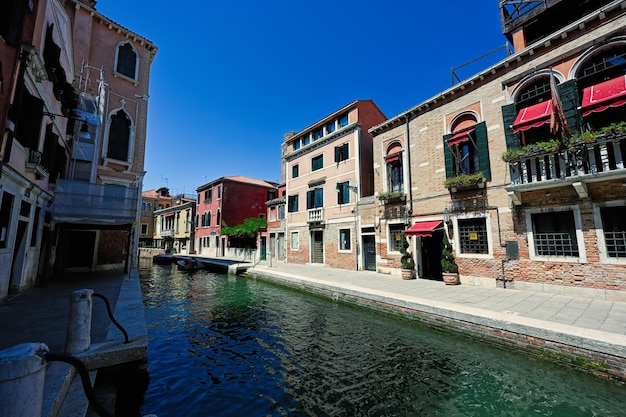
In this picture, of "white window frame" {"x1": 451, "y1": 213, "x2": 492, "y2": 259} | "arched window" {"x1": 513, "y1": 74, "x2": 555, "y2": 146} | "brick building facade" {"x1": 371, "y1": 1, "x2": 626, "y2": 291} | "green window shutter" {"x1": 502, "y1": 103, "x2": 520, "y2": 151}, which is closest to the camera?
"brick building facade" {"x1": 371, "y1": 1, "x2": 626, "y2": 291}

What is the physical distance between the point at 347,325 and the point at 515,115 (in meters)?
9.98

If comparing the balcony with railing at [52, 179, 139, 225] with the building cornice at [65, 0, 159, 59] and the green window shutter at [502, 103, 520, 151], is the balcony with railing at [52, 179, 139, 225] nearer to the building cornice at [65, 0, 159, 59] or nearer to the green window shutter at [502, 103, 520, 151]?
the building cornice at [65, 0, 159, 59]

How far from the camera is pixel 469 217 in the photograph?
11734mm

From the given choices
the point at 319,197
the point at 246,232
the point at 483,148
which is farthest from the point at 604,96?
the point at 246,232

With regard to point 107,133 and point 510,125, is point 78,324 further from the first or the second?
point 107,133

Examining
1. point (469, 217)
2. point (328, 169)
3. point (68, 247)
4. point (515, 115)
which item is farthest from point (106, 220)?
point (515, 115)

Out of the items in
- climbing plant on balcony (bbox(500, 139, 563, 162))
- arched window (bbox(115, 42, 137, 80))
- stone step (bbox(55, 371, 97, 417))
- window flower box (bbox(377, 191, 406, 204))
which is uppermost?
arched window (bbox(115, 42, 137, 80))

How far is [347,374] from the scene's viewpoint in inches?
210

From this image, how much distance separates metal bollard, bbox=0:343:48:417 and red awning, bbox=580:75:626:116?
12843mm

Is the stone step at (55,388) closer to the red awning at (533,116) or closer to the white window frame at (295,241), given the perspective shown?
the red awning at (533,116)

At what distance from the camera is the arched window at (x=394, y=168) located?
1530 centimetres

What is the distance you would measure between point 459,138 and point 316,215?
10980mm

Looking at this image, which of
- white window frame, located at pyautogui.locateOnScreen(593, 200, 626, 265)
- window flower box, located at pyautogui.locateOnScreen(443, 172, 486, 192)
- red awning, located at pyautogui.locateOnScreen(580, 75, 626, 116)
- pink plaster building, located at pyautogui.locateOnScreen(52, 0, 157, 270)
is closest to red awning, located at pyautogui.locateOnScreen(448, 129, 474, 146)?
window flower box, located at pyautogui.locateOnScreen(443, 172, 486, 192)

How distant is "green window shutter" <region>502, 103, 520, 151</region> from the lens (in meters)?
10.5
